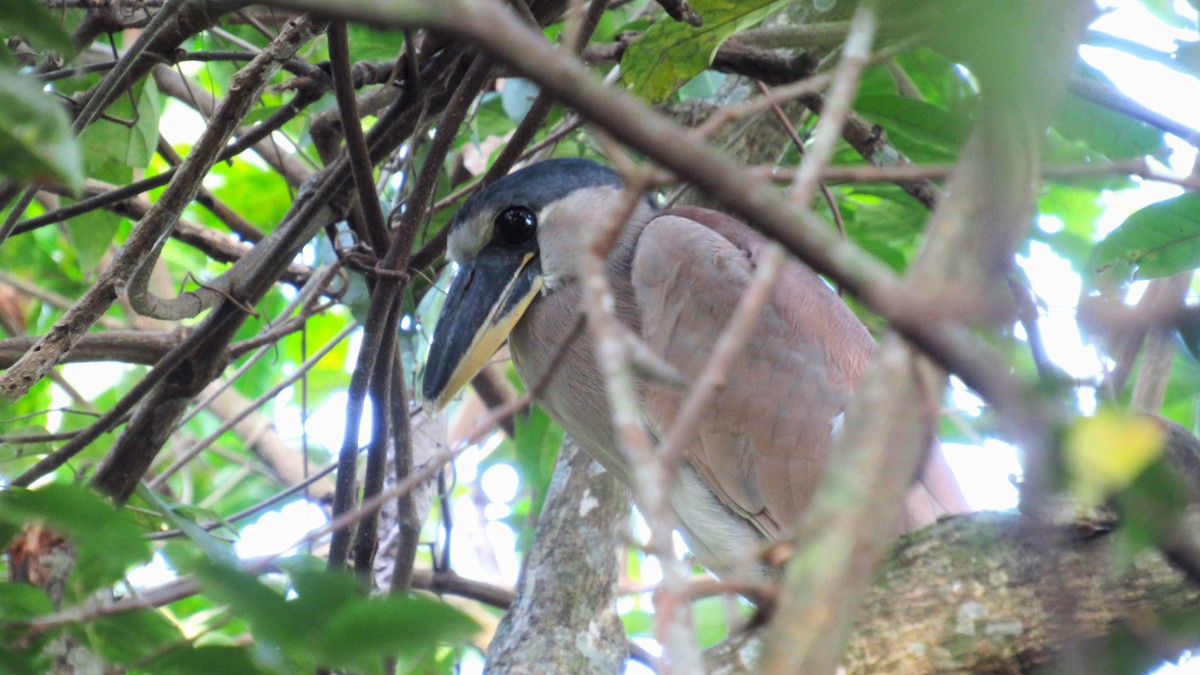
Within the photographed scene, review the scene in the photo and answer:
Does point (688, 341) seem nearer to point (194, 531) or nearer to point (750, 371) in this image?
point (750, 371)

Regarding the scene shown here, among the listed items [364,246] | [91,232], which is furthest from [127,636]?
[91,232]

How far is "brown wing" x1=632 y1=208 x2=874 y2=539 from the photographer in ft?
7.68

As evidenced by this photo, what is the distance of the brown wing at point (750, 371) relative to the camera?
2.34m

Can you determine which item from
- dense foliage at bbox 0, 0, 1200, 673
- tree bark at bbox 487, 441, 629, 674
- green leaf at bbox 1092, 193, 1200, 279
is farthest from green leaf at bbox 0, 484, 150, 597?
green leaf at bbox 1092, 193, 1200, 279

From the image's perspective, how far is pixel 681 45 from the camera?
212 centimetres

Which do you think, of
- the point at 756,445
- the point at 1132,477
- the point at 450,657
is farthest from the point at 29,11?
the point at 450,657

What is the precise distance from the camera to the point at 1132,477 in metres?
0.73

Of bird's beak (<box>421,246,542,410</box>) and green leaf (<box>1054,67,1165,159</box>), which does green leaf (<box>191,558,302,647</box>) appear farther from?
green leaf (<box>1054,67,1165,159</box>)

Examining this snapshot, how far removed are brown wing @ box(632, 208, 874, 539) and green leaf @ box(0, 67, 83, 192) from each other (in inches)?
62.3

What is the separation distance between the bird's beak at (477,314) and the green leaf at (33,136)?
151cm

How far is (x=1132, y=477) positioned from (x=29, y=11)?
932 mm

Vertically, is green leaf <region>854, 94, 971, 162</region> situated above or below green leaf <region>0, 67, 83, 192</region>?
above

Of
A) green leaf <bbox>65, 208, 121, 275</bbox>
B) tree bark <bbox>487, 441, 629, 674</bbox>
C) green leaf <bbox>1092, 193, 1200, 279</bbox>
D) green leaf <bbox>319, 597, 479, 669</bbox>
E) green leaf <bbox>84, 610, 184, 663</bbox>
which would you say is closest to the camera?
green leaf <bbox>319, 597, 479, 669</bbox>

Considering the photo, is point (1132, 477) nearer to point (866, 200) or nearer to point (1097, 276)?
point (1097, 276)
